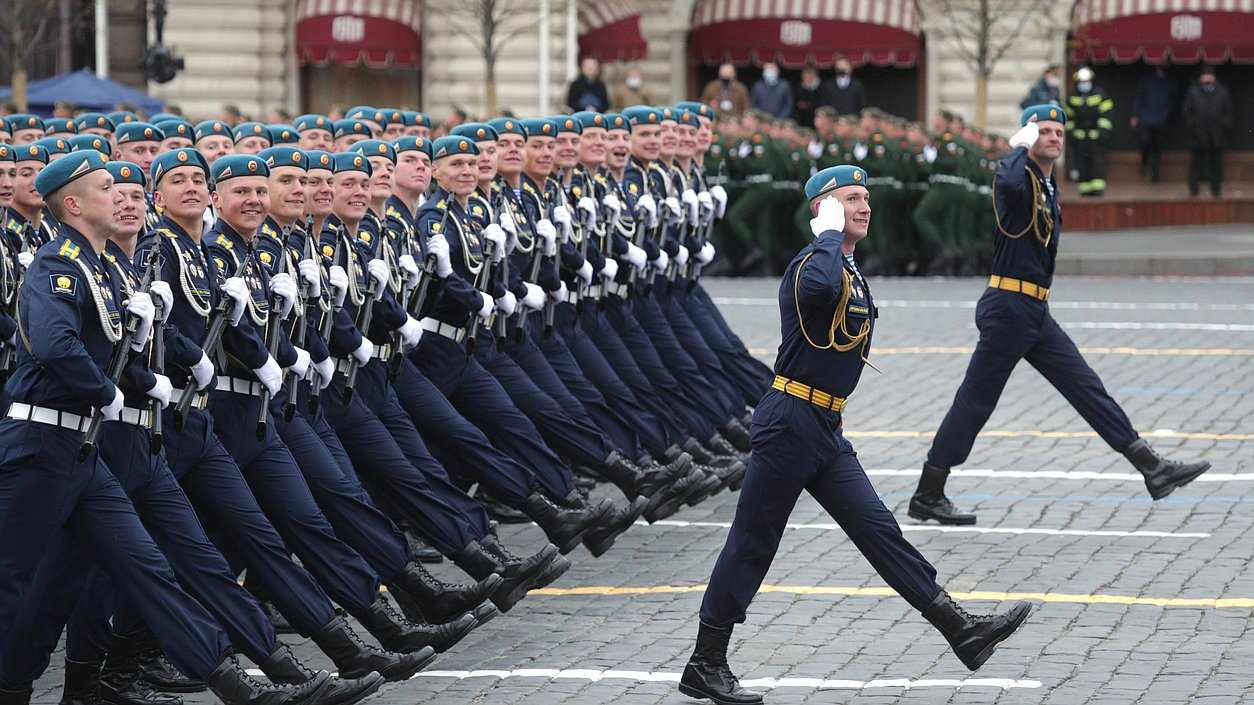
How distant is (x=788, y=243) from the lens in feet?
78.3

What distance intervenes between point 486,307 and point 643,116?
9.41 ft

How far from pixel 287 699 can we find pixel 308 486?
1.12 m

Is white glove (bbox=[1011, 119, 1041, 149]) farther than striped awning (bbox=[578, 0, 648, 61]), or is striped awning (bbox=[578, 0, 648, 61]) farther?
striped awning (bbox=[578, 0, 648, 61])

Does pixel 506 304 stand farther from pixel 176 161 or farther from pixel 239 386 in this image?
pixel 176 161

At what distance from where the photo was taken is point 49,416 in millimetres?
7434

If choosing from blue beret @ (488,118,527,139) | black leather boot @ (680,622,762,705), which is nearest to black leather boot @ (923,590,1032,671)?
black leather boot @ (680,622,762,705)

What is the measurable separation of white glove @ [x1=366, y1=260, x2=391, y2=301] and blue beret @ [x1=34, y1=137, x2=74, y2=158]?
1386 mm

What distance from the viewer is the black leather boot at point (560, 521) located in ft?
32.7

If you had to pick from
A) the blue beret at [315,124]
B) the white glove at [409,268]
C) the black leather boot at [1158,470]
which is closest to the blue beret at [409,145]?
the white glove at [409,268]

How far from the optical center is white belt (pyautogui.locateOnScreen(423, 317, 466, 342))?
1035 cm

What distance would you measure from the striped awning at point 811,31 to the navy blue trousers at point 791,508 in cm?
2663

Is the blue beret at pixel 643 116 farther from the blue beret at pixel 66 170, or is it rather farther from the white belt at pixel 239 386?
the blue beret at pixel 66 170

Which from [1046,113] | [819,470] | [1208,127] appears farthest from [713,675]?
→ [1208,127]

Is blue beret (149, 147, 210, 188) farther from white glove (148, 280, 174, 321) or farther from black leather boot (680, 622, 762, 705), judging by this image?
black leather boot (680, 622, 762, 705)
